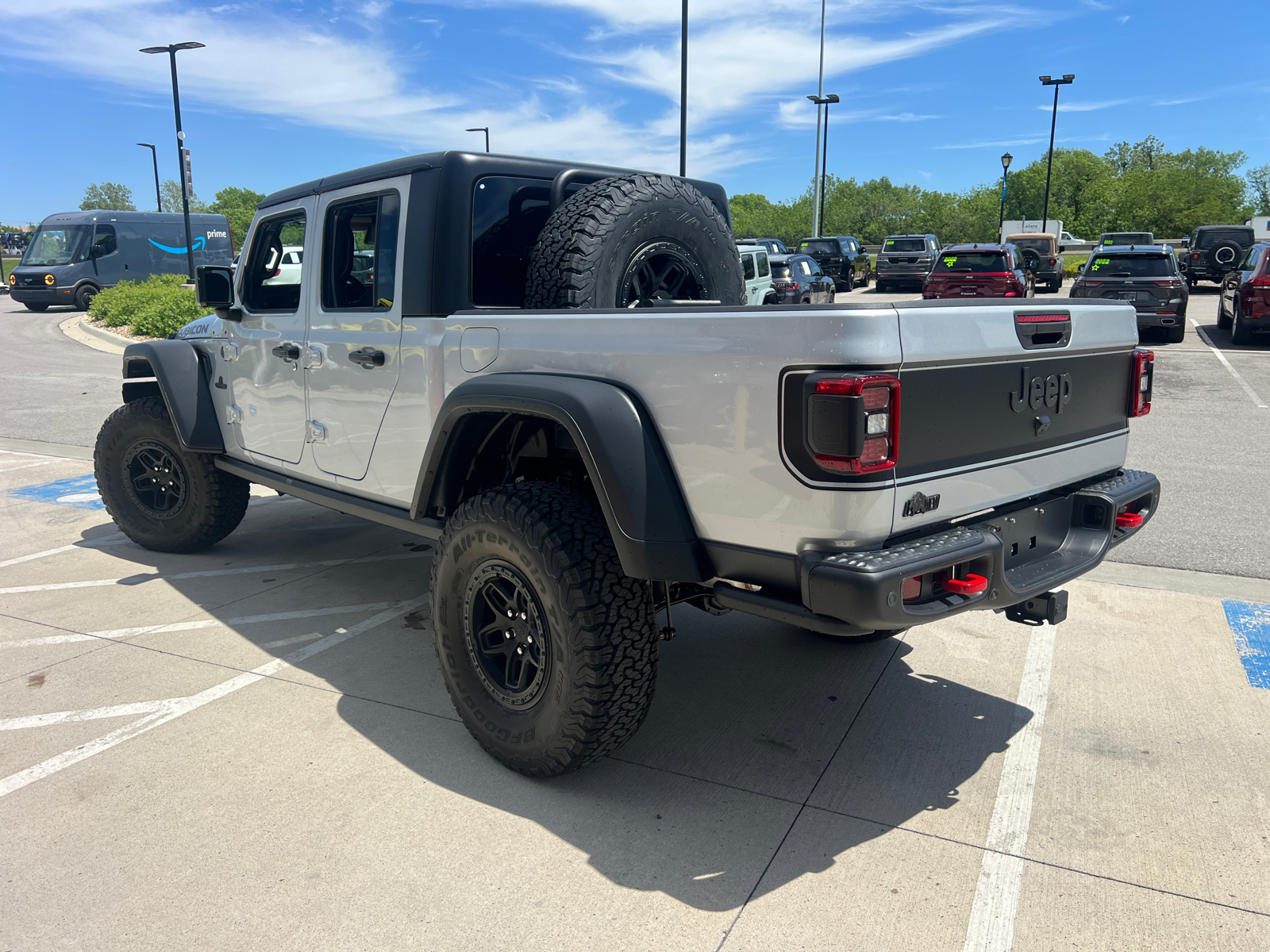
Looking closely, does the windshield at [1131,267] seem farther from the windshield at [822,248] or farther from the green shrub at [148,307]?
the windshield at [822,248]

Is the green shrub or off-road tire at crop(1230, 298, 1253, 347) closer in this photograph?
off-road tire at crop(1230, 298, 1253, 347)

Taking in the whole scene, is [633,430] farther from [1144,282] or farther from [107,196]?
[107,196]

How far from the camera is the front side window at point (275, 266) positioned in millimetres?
4527

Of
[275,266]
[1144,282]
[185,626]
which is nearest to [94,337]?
[275,266]

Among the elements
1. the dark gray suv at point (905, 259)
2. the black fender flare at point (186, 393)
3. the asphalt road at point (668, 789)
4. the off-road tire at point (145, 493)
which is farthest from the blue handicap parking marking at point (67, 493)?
the dark gray suv at point (905, 259)

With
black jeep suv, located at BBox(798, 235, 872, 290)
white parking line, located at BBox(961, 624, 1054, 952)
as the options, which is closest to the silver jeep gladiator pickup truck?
white parking line, located at BBox(961, 624, 1054, 952)

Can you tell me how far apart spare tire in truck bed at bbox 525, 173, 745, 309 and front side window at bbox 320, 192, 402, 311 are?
612 mm

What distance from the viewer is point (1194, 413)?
10.4 metres

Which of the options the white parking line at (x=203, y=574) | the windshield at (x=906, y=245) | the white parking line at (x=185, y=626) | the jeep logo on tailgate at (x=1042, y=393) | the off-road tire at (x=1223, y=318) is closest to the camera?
the jeep logo on tailgate at (x=1042, y=393)

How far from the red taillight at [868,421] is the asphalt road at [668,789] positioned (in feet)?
3.93

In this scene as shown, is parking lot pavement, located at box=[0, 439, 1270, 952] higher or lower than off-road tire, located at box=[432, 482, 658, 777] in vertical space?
lower

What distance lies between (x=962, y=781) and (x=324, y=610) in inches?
127

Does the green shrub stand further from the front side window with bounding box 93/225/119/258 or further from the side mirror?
the side mirror

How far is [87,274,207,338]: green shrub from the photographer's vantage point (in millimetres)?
18859
